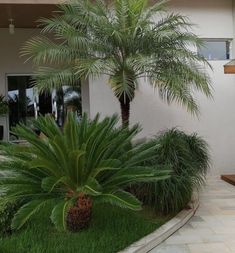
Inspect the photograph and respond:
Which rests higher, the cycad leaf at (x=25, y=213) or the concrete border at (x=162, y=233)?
the cycad leaf at (x=25, y=213)

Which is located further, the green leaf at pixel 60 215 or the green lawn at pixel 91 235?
the green lawn at pixel 91 235

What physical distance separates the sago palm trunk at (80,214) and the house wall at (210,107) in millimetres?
4977

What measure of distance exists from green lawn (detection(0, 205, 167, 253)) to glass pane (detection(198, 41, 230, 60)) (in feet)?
19.2

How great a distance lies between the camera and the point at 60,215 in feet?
14.8

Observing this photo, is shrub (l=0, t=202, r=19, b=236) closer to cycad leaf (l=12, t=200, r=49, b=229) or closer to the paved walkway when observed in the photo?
cycad leaf (l=12, t=200, r=49, b=229)

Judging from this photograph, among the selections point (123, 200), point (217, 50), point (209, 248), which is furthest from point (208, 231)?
point (217, 50)

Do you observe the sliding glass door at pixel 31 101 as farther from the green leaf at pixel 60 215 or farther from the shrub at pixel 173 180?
the green leaf at pixel 60 215

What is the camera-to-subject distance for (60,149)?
16.4ft

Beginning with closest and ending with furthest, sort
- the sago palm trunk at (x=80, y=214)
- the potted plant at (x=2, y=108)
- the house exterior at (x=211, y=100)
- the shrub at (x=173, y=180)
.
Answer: the sago palm trunk at (x=80, y=214), the shrub at (x=173, y=180), the house exterior at (x=211, y=100), the potted plant at (x=2, y=108)

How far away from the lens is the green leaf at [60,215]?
14.4 feet

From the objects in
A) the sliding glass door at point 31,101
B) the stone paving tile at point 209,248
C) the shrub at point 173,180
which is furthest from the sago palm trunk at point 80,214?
the sliding glass door at point 31,101

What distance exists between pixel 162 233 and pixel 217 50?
6648mm

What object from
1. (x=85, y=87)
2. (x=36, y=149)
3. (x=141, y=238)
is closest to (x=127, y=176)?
(x=141, y=238)

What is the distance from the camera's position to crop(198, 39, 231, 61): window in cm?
1058
